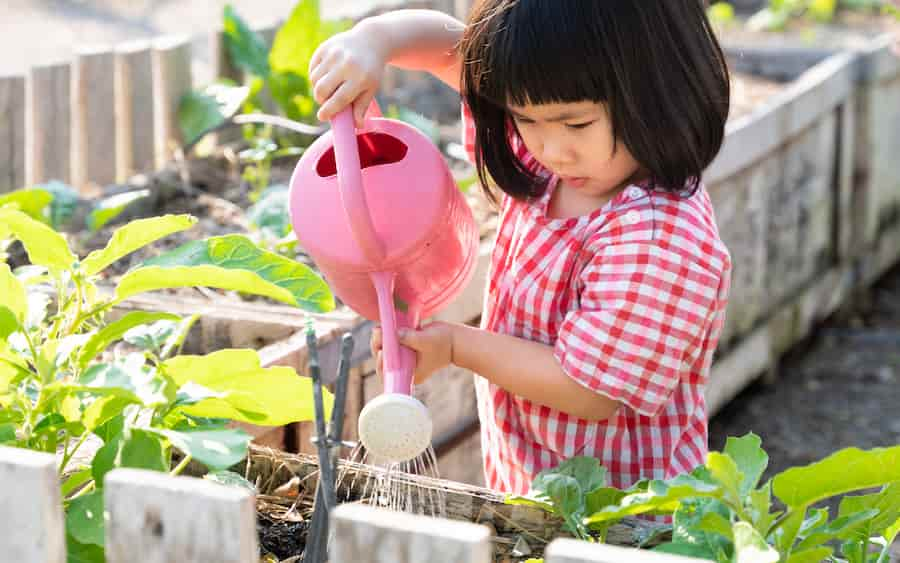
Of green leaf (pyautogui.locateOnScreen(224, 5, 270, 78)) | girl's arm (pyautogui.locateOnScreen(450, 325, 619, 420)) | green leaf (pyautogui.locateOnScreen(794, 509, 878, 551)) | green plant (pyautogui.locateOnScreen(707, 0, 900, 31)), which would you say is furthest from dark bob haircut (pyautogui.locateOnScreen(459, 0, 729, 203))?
green plant (pyautogui.locateOnScreen(707, 0, 900, 31))

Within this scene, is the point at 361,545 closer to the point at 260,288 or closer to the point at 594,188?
the point at 260,288

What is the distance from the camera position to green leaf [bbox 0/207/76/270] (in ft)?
3.80

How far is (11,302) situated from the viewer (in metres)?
1.21

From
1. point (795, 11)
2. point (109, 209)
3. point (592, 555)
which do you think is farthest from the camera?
point (795, 11)

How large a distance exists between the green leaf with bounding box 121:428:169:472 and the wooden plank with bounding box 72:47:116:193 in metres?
2.13

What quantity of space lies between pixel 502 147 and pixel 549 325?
8.5 inches

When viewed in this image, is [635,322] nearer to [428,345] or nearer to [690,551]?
[428,345]

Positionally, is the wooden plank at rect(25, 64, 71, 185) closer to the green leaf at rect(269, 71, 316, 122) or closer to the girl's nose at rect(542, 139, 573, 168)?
the green leaf at rect(269, 71, 316, 122)

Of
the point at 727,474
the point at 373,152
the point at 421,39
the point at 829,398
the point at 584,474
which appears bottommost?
the point at 829,398

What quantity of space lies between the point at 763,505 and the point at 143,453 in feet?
1.56

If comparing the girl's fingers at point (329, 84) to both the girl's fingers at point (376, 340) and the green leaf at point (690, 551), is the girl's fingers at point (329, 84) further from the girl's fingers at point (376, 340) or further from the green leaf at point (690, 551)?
the green leaf at point (690, 551)

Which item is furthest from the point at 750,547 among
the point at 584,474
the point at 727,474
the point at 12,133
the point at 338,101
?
the point at 12,133

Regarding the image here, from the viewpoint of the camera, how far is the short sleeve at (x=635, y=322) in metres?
1.43

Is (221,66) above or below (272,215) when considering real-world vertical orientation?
above
